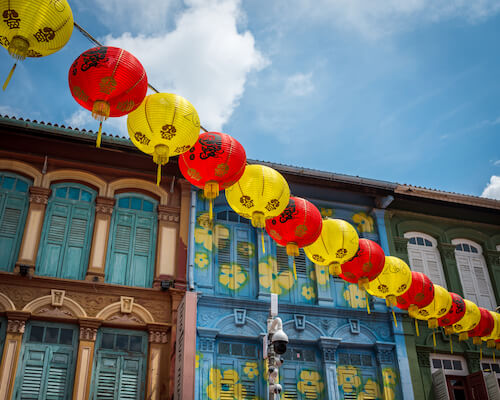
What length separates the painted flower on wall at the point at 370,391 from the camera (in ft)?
37.9

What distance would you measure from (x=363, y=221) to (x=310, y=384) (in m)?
4.36

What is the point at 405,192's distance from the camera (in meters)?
13.9

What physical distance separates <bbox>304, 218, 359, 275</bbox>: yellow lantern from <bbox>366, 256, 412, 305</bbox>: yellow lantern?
1.03 meters

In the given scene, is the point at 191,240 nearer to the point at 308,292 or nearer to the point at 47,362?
the point at 308,292

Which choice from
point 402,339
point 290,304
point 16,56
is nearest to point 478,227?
point 402,339


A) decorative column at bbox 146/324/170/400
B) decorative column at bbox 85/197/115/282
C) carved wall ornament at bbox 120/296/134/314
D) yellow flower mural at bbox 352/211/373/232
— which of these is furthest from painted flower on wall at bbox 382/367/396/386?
decorative column at bbox 85/197/115/282

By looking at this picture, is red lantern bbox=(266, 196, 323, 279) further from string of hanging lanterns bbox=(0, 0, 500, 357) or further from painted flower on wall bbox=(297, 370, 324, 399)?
painted flower on wall bbox=(297, 370, 324, 399)

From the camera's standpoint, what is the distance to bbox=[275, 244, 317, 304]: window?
1217cm

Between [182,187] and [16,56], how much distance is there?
707 centimetres

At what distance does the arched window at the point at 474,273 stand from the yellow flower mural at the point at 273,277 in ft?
15.8

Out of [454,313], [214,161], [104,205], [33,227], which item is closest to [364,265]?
[454,313]

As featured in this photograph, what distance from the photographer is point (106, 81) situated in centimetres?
575

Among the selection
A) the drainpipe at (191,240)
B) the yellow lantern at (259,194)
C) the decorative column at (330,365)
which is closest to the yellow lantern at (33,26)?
the yellow lantern at (259,194)

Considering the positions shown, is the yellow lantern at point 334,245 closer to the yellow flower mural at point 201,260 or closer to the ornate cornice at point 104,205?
the yellow flower mural at point 201,260
